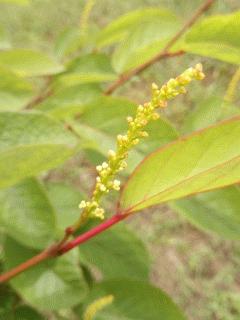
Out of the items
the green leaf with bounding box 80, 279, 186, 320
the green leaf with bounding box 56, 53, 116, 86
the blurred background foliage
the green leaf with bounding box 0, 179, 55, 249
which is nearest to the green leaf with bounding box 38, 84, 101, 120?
the green leaf with bounding box 56, 53, 116, 86

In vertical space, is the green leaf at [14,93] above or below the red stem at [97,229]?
above

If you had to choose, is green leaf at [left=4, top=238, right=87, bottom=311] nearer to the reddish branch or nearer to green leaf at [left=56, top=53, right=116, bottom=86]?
the reddish branch

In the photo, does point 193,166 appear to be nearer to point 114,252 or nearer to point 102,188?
point 102,188

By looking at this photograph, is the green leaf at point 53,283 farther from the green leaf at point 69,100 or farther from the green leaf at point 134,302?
the green leaf at point 69,100

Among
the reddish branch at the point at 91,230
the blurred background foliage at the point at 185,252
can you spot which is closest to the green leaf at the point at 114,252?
the reddish branch at the point at 91,230

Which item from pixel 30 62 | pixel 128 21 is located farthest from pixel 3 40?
pixel 128 21

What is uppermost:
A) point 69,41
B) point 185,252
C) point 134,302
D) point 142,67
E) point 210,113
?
point 69,41
